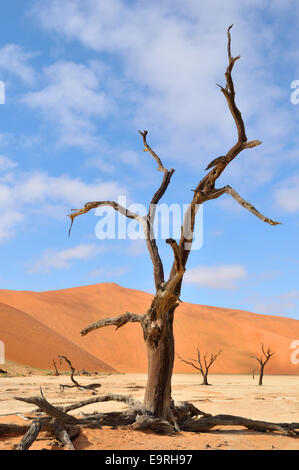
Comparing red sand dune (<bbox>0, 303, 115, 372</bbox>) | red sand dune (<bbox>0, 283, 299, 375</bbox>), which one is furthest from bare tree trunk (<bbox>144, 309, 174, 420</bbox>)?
red sand dune (<bbox>0, 283, 299, 375</bbox>)

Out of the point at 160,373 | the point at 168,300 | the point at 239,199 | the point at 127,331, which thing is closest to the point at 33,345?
the point at 127,331

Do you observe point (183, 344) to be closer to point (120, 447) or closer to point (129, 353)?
point (129, 353)

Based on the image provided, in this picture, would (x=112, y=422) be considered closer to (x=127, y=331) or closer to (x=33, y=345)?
(x=33, y=345)

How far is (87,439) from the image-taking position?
6238 mm

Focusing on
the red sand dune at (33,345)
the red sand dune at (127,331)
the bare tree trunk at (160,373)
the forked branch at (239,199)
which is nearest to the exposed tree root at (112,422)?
the bare tree trunk at (160,373)

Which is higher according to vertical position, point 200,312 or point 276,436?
point 200,312

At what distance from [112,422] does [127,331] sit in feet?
197

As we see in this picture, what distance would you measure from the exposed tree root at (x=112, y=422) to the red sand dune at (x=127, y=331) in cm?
3325

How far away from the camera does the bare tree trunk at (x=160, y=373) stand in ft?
24.1

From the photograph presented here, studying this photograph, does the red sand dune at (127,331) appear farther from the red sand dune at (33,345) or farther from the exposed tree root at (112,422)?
the exposed tree root at (112,422)

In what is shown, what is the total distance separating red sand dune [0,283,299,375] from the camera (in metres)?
43.8

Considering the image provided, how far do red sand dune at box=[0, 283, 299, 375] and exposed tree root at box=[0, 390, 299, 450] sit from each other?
33.3 metres
